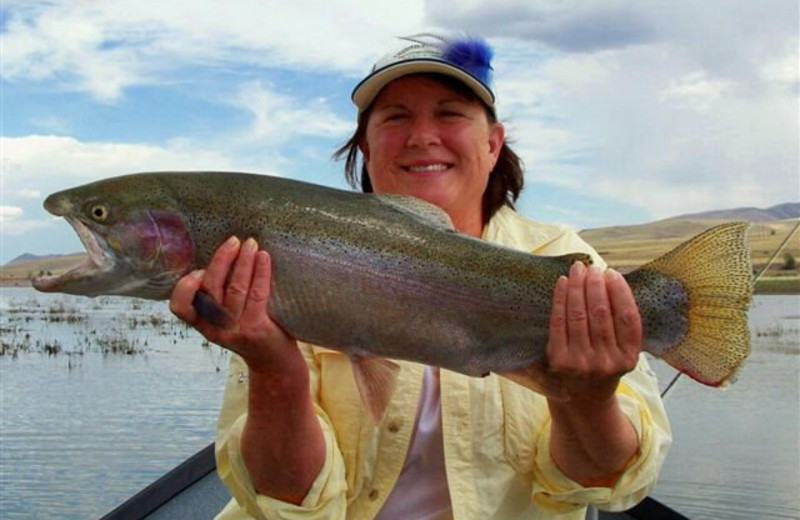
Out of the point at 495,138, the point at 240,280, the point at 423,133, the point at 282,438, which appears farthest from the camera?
the point at 495,138

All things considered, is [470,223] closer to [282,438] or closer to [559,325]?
[559,325]

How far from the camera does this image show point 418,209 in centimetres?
336

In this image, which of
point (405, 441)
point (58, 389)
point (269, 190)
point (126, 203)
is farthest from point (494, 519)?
point (58, 389)

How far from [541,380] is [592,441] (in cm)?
40

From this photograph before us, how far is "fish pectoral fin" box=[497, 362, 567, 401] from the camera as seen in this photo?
3.21m

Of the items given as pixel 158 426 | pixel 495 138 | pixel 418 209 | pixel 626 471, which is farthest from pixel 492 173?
pixel 158 426

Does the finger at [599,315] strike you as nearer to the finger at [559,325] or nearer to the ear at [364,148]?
the finger at [559,325]

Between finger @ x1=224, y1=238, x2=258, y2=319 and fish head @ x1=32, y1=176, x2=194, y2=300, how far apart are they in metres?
0.22

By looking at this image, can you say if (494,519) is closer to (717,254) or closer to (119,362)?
(717,254)

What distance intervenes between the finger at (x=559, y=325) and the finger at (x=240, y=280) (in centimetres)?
102

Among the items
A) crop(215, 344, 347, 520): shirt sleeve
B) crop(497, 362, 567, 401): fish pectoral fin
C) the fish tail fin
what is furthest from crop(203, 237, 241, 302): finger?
the fish tail fin

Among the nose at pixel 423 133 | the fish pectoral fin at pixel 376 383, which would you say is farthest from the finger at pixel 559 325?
the nose at pixel 423 133

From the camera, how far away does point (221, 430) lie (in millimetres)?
3779

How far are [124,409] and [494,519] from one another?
541 inches
